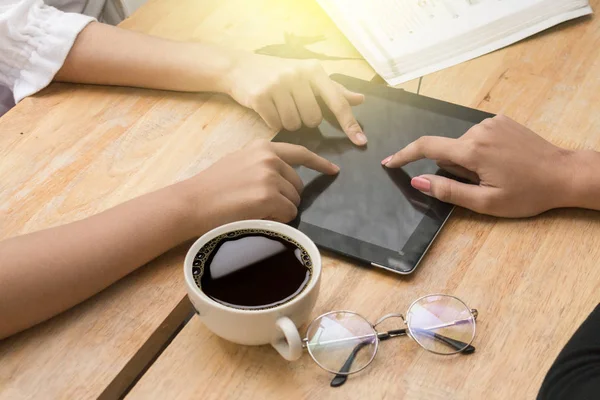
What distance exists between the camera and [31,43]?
3.48 feet

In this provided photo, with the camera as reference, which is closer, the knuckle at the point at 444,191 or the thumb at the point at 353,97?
the knuckle at the point at 444,191

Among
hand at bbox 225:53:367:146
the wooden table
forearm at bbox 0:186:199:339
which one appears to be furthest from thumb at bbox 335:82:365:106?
forearm at bbox 0:186:199:339

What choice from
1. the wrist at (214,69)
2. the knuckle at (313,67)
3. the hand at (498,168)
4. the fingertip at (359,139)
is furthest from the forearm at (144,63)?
the hand at (498,168)

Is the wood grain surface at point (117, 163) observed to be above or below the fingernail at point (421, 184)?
above

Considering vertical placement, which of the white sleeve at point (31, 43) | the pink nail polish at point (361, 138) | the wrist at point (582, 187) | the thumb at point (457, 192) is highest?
the white sleeve at point (31, 43)

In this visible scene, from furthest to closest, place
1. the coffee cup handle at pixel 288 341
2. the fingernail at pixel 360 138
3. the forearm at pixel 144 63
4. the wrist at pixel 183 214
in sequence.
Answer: the forearm at pixel 144 63 < the fingernail at pixel 360 138 < the wrist at pixel 183 214 < the coffee cup handle at pixel 288 341

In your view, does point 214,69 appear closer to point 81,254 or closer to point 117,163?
point 117,163

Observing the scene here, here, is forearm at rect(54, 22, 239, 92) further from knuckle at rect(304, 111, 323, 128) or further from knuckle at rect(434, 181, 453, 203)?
knuckle at rect(434, 181, 453, 203)

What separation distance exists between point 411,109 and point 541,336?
1.31 ft

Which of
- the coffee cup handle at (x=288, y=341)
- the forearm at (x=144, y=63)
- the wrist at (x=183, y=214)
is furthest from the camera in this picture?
the forearm at (x=144, y=63)

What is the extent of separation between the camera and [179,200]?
2.60 ft

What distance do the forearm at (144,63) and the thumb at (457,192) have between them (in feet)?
1.19

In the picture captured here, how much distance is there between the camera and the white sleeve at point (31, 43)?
3.43 ft

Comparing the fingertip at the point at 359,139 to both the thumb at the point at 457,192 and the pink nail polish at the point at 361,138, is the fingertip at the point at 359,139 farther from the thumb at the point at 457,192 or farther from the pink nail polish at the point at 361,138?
the thumb at the point at 457,192
